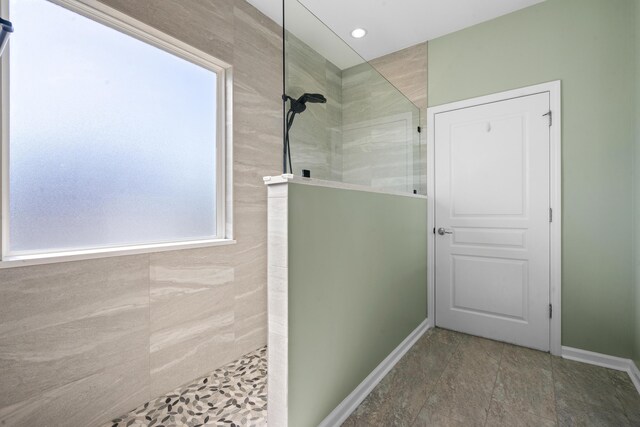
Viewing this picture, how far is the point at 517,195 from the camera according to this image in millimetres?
2305

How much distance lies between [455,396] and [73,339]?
2008 millimetres

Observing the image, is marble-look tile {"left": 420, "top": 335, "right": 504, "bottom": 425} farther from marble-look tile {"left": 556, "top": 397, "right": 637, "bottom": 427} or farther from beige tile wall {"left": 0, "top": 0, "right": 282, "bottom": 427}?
beige tile wall {"left": 0, "top": 0, "right": 282, "bottom": 427}

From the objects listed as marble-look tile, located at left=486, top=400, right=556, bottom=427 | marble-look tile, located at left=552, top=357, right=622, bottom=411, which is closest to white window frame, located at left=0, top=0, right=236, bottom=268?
marble-look tile, located at left=486, top=400, right=556, bottom=427

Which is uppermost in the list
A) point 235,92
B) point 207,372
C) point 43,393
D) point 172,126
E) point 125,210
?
point 235,92

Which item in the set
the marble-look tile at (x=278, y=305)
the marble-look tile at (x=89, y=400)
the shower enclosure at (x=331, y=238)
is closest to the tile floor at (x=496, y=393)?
the shower enclosure at (x=331, y=238)

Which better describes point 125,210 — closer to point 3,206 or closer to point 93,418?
point 3,206

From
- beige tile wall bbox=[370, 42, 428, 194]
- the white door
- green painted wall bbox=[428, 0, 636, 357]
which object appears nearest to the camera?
green painted wall bbox=[428, 0, 636, 357]

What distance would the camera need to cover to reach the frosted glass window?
130 cm

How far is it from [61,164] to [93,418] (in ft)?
4.05

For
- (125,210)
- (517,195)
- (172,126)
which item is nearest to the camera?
(125,210)

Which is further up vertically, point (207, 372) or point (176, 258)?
point (176, 258)

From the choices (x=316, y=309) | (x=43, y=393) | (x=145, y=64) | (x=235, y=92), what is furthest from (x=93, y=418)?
(x=235, y=92)

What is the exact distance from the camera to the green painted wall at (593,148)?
6.37 ft

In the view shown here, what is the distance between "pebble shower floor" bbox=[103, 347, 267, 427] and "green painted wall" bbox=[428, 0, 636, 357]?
2.23m
